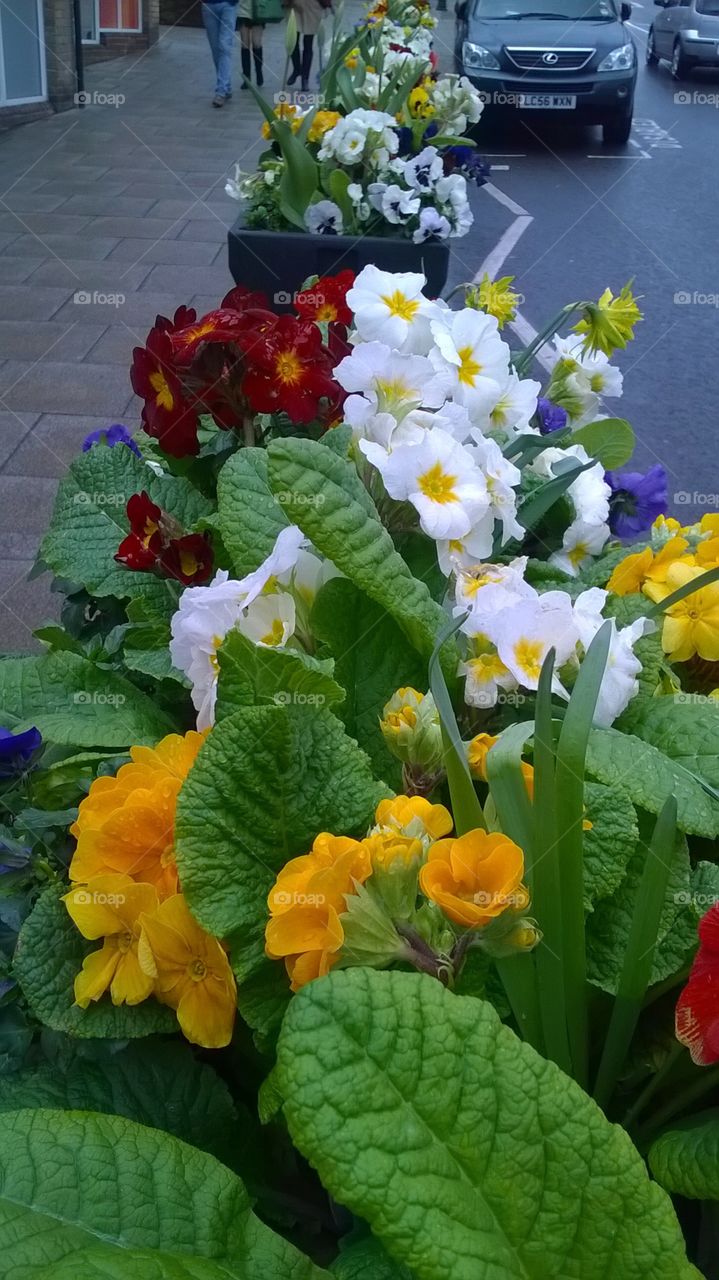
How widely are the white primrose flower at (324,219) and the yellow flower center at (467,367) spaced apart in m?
2.99

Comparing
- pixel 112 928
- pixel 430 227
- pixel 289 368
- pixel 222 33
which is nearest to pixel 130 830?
pixel 112 928

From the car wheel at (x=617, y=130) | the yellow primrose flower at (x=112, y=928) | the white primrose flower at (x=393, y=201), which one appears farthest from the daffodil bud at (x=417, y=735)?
the car wheel at (x=617, y=130)

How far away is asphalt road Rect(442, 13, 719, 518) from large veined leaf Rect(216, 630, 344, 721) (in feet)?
11.5

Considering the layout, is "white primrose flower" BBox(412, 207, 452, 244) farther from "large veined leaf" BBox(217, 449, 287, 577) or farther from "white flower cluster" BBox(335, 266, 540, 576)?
"large veined leaf" BBox(217, 449, 287, 577)

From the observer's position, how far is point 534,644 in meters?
1.00

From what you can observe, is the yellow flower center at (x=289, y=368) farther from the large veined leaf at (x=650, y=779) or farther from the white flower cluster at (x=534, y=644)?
the large veined leaf at (x=650, y=779)

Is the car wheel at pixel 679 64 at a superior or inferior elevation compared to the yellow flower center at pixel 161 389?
inferior

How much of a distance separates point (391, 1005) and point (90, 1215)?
241 mm

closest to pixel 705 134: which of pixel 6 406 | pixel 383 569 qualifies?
pixel 6 406

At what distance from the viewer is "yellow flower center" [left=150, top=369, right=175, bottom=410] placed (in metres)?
1.38

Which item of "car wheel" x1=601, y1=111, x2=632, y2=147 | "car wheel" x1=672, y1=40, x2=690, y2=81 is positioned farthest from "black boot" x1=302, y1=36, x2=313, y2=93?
"car wheel" x1=672, y1=40, x2=690, y2=81

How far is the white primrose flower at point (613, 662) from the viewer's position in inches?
39.1

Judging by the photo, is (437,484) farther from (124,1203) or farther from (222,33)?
(222,33)

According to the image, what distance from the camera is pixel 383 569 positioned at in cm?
95
